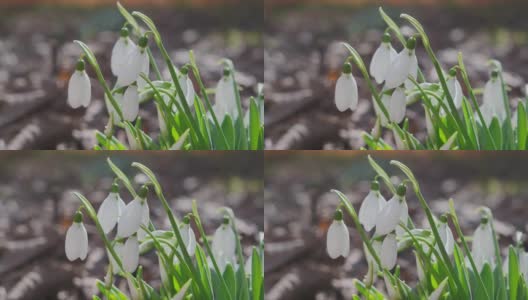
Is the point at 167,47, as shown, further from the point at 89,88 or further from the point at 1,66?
the point at 1,66

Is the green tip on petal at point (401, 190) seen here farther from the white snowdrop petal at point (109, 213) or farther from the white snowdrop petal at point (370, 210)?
the white snowdrop petal at point (109, 213)

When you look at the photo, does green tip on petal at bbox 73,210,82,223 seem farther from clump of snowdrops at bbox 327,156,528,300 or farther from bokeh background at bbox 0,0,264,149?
Result: clump of snowdrops at bbox 327,156,528,300

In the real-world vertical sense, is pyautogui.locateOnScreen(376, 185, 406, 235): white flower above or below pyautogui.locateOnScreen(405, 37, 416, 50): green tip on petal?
below

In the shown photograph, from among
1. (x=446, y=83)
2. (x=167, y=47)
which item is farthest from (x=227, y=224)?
(x=446, y=83)

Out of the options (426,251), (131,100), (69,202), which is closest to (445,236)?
(426,251)

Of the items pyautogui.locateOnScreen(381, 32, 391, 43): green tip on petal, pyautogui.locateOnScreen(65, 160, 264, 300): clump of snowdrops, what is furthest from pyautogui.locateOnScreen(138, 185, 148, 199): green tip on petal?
pyautogui.locateOnScreen(381, 32, 391, 43): green tip on petal

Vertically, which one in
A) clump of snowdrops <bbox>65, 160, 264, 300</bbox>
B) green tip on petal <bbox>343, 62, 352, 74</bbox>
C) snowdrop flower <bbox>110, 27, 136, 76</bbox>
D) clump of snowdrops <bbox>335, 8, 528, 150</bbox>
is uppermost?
snowdrop flower <bbox>110, 27, 136, 76</bbox>

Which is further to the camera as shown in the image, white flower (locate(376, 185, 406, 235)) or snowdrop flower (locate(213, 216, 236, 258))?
snowdrop flower (locate(213, 216, 236, 258))
